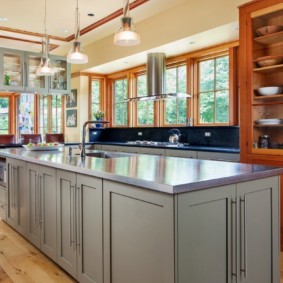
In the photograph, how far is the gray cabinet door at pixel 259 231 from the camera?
68.4 inches

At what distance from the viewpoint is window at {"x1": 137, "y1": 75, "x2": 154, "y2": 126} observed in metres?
5.93

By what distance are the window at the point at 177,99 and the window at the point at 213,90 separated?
1.05 feet

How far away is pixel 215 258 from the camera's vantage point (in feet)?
5.24

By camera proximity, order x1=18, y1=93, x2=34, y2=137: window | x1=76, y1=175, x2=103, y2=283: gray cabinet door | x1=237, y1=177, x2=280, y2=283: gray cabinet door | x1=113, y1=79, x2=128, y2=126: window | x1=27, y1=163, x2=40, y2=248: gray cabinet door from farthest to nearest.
A: x1=18, y1=93, x2=34, y2=137: window
x1=113, y1=79, x2=128, y2=126: window
x1=27, y1=163, x2=40, y2=248: gray cabinet door
x1=76, y1=175, x2=103, y2=283: gray cabinet door
x1=237, y1=177, x2=280, y2=283: gray cabinet door

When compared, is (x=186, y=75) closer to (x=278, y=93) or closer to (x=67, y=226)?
(x=278, y=93)

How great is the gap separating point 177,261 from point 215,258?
282 millimetres

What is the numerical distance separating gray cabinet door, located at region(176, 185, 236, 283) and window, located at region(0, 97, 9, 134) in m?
9.70

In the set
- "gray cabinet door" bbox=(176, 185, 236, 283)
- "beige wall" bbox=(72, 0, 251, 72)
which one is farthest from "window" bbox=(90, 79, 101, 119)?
"gray cabinet door" bbox=(176, 185, 236, 283)

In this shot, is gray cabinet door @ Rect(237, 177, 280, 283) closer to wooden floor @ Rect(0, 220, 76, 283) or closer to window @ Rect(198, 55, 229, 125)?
Result: wooden floor @ Rect(0, 220, 76, 283)

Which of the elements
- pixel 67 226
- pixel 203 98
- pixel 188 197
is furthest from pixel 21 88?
pixel 188 197

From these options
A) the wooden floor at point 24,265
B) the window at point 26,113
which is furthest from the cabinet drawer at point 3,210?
the window at point 26,113

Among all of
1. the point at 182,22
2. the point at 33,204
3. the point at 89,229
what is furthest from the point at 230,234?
the point at 182,22

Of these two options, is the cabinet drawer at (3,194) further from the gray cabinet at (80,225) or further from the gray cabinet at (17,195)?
the gray cabinet at (80,225)

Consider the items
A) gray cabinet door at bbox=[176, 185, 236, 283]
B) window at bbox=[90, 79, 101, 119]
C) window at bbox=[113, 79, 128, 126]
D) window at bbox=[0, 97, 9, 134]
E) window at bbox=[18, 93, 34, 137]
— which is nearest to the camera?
gray cabinet door at bbox=[176, 185, 236, 283]
